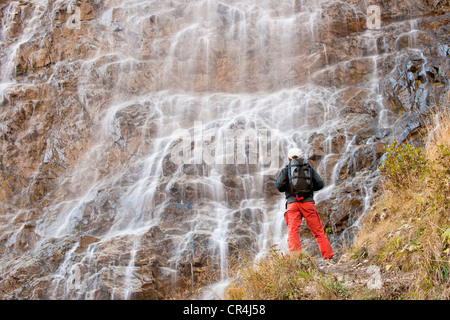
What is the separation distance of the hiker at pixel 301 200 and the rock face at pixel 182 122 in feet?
6.53

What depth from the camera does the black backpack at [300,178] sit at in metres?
5.66

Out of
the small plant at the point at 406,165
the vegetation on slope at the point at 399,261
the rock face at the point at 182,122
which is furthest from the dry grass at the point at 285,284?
the rock face at the point at 182,122

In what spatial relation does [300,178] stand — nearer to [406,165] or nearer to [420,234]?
[406,165]

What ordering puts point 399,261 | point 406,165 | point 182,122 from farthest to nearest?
point 182,122, point 406,165, point 399,261

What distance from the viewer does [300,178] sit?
5676 mm

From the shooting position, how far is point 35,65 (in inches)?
628

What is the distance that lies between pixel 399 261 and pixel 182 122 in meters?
10.8

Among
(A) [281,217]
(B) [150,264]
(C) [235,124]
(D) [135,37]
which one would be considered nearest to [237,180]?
(A) [281,217]

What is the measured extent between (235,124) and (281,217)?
444cm

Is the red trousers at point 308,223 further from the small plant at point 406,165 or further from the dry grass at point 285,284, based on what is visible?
the small plant at point 406,165

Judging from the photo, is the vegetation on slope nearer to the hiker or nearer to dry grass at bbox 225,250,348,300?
dry grass at bbox 225,250,348,300

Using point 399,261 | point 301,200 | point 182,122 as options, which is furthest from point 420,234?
point 182,122

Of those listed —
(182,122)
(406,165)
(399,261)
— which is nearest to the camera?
(399,261)

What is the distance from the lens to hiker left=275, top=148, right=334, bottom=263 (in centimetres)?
562
